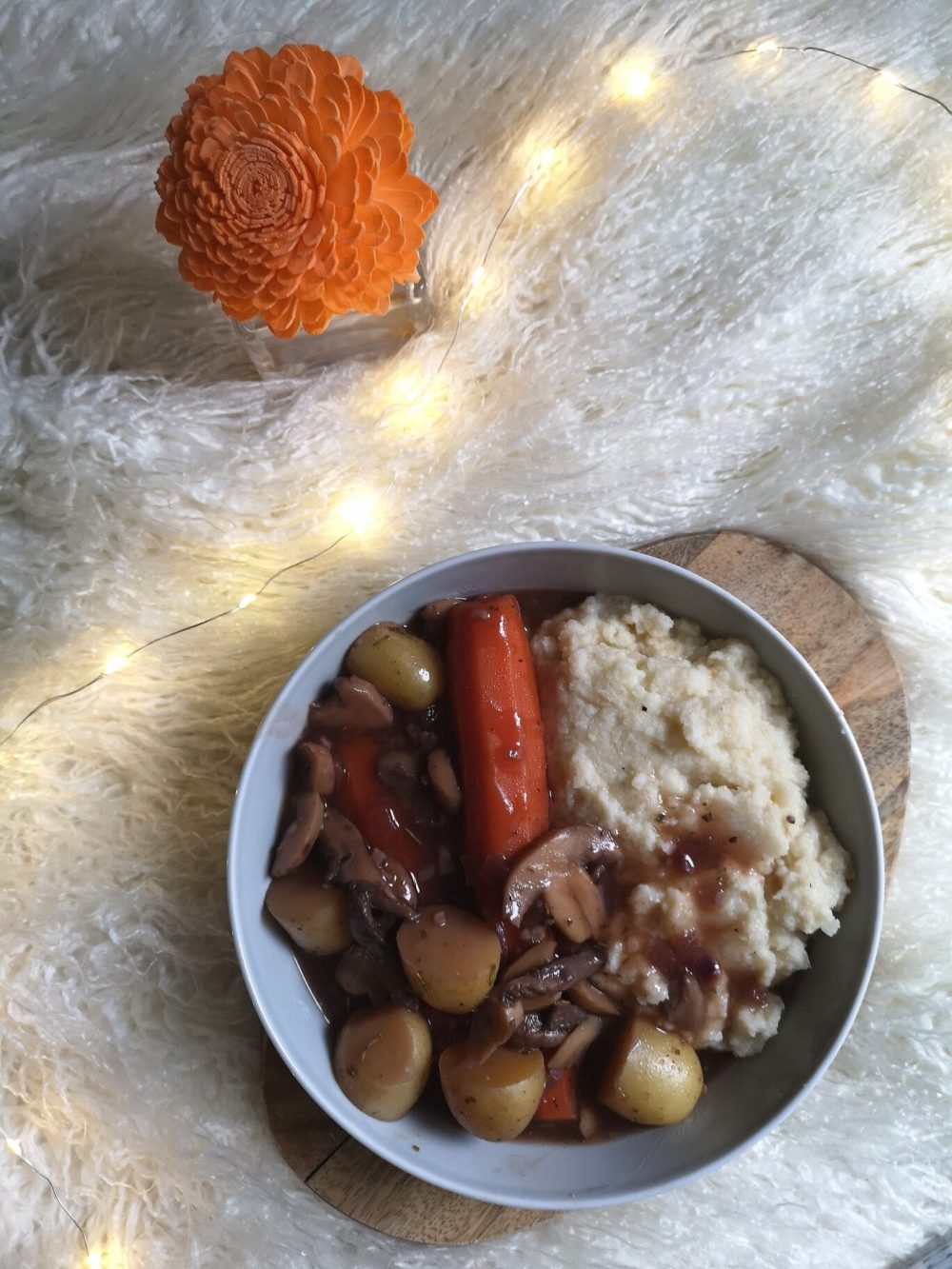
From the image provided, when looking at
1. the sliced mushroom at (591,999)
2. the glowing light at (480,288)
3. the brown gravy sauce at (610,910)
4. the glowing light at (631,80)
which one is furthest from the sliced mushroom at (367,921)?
the glowing light at (631,80)

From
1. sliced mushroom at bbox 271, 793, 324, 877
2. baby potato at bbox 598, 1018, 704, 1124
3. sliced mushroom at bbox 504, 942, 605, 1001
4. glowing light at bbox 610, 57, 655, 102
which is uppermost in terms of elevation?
glowing light at bbox 610, 57, 655, 102

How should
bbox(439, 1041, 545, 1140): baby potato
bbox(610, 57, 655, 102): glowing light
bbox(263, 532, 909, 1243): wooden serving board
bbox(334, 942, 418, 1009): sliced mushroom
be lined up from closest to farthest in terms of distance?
bbox(439, 1041, 545, 1140): baby potato < bbox(334, 942, 418, 1009): sliced mushroom < bbox(263, 532, 909, 1243): wooden serving board < bbox(610, 57, 655, 102): glowing light

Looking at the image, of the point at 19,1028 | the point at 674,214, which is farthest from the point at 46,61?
the point at 19,1028

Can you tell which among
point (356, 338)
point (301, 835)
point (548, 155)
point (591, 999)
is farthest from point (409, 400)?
point (591, 999)

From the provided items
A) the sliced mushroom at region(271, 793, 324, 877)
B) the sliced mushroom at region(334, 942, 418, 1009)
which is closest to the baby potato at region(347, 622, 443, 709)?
the sliced mushroom at region(271, 793, 324, 877)

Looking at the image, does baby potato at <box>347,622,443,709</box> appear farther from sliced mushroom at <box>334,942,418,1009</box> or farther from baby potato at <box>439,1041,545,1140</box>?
baby potato at <box>439,1041,545,1140</box>

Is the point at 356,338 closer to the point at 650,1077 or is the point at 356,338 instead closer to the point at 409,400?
the point at 409,400
